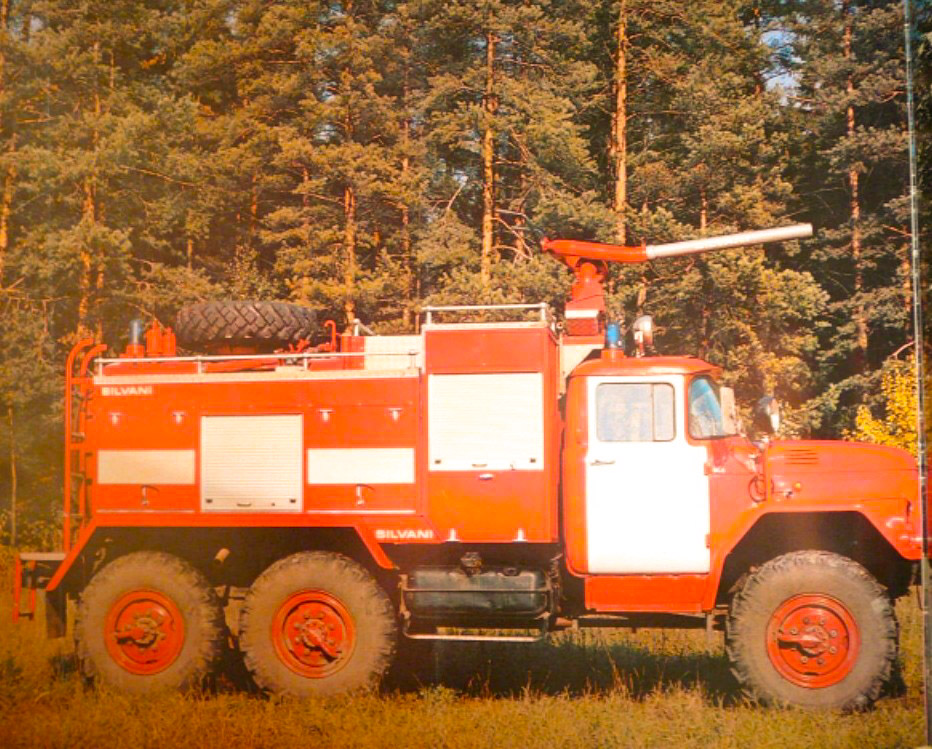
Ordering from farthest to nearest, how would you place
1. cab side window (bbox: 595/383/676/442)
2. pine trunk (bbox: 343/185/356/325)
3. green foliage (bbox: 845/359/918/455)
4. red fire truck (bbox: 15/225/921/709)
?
green foliage (bbox: 845/359/918/455), pine trunk (bbox: 343/185/356/325), cab side window (bbox: 595/383/676/442), red fire truck (bbox: 15/225/921/709)

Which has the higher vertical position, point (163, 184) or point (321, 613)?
point (163, 184)

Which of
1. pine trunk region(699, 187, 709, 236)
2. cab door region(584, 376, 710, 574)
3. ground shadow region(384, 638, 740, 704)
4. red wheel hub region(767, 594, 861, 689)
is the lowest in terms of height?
ground shadow region(384, 638, 740, 704)

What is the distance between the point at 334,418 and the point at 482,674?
251 centimetres

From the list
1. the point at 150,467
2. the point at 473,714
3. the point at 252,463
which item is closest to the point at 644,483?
the point at 473,714

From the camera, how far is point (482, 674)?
8.46 meters

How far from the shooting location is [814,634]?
23.0 feet

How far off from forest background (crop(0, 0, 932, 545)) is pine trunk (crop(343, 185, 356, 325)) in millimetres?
37

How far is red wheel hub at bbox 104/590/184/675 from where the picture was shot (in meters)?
7.63

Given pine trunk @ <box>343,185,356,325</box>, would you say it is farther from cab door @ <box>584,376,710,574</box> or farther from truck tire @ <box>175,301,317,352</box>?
cab door @ <box>584,376,710,574</box>

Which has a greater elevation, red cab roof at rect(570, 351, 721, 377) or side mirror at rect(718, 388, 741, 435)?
red cab roof at rect(570, 351, 721, 377)

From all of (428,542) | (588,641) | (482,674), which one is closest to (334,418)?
(428,542)

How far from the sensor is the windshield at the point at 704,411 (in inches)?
290

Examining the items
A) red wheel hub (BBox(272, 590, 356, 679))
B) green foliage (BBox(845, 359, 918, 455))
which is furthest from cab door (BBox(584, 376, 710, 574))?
green foliage (BBox(845, 359, 918, 455))

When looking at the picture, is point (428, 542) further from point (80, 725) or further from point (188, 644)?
point (80, 725)
